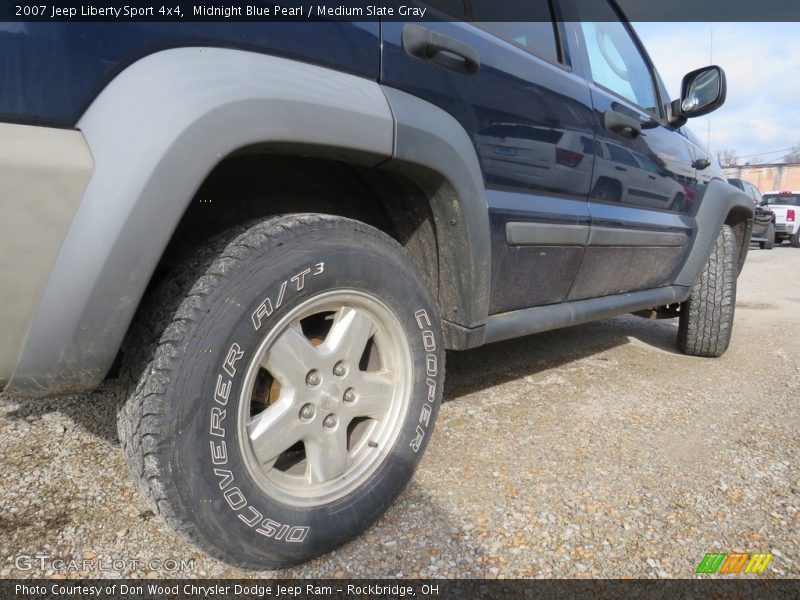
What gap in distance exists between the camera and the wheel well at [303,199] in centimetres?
134

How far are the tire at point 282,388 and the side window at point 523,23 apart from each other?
884mm

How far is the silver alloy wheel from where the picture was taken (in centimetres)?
117

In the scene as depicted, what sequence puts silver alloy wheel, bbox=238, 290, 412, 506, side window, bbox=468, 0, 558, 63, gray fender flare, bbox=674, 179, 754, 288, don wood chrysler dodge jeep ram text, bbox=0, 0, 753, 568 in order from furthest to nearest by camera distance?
gray fender flare, bbox=674, 179, 754, 288, side window, bbox=468, 0, 558, 63, silver alloy wheel, bbox=238, 290, 412, 506, don wood chrysler dodge jeep ram text, bbox=0, 0, 753, 568

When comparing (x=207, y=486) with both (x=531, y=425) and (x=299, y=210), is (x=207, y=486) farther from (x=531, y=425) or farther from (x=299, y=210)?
(x=531, y=425)

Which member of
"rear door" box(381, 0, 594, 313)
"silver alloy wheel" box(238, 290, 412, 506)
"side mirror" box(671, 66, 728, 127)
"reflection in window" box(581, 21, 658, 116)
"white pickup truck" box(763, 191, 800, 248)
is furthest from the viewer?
"white pickup truck" box(763, 191, 800, 248)

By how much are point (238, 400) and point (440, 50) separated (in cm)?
106

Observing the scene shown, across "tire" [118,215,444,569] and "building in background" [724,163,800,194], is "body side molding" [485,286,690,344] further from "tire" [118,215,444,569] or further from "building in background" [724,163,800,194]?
"building in background" [724,163,800,194]

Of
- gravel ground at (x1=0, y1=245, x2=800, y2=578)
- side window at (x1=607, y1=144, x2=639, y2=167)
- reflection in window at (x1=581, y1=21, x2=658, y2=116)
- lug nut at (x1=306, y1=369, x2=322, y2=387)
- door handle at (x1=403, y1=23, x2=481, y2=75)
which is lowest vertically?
gravel ground at (x1=0, y1=245, x2=800, y2=578)

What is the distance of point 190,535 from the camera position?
41.5 inches

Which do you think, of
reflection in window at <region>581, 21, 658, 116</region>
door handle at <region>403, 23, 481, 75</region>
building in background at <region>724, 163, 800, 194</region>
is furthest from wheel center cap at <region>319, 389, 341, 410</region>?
Answer: building in background at <region>724, 163, 800, 194</region>

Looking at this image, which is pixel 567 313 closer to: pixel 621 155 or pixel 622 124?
pixel 621 155

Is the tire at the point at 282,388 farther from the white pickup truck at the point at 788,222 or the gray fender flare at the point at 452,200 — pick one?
the white pickup truck at the point at 788,222
